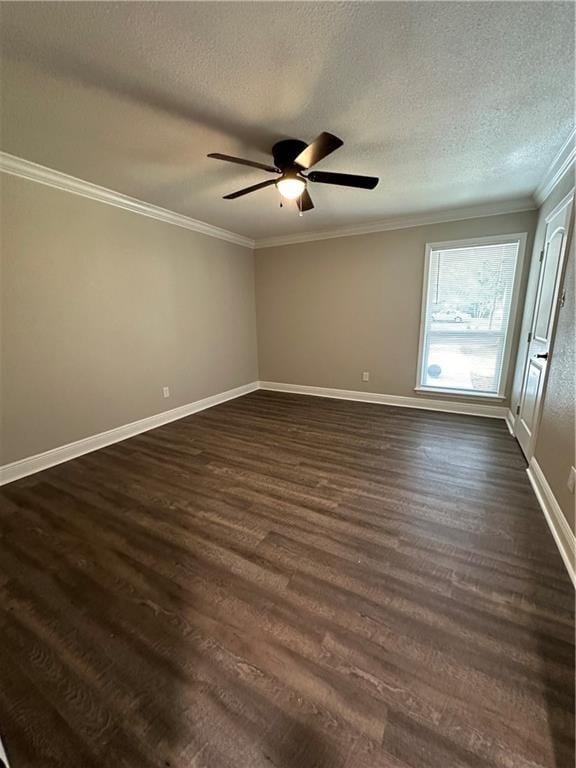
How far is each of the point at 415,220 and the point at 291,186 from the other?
2409 millimetres

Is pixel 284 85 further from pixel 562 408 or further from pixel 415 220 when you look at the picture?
pixel 415 220

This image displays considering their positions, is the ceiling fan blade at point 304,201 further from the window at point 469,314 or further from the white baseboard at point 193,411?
the white baseboard at point 193,411

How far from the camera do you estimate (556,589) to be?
59.6 inches

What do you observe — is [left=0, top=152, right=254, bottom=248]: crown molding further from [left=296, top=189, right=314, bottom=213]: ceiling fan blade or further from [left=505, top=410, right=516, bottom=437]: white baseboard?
[left=505, top=410, right=516, bottom=437]: white baseboard

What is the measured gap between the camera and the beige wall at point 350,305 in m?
4.02

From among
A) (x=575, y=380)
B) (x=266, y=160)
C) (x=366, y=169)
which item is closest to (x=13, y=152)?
(x=266, y=160)

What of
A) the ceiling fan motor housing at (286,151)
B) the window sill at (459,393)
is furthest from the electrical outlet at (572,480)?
the ceiling fan motor housing at (286,151)

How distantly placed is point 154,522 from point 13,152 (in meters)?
2.85

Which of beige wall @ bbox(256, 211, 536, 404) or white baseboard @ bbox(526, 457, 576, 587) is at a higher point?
beige wall @ bbox(256, 211, 536, 404)

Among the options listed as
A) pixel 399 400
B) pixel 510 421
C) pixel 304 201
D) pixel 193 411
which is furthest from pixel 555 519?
pixel 193 411

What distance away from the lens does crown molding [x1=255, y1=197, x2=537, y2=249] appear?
3.39 m

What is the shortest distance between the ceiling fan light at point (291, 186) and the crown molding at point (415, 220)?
2.22 metres

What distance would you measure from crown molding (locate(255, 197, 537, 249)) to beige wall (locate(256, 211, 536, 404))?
60 millimetres

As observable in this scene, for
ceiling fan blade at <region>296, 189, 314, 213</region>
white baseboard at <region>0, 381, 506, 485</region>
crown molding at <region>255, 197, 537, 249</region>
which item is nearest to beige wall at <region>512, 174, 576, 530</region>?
crown molding at <region>255, 197, 537, 249</region>
